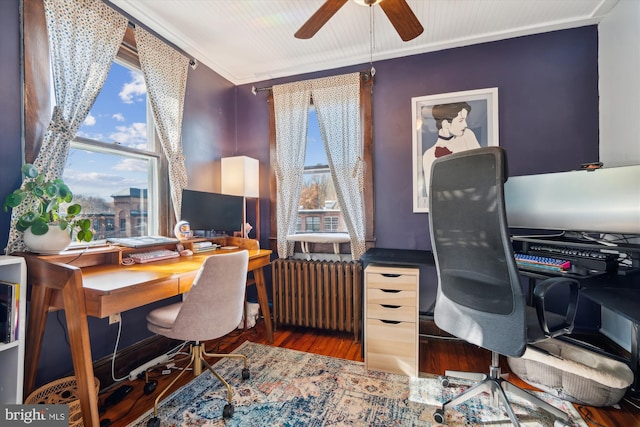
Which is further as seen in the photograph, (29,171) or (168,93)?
(168,93)

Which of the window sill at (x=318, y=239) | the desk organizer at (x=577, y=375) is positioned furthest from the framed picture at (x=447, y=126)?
the desk organizer at (x=577, y=375)

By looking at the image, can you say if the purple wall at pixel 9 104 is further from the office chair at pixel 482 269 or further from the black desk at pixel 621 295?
the black desk at pixel 621 295

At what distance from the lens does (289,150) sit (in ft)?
9.33

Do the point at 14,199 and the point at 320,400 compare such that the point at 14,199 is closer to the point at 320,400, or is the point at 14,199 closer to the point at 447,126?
the point at 320,400

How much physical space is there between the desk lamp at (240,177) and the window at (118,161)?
2.07 feet

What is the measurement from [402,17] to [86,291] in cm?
222

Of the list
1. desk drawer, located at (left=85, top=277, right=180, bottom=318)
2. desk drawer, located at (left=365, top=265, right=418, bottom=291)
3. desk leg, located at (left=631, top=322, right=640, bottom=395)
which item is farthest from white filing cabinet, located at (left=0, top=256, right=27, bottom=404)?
desk leg, located at (left=631, top=322, right=640, bottom=395)

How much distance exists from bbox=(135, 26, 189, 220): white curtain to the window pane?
1203 mm

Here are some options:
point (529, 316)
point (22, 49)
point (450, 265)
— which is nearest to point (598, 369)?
point (529, 316)

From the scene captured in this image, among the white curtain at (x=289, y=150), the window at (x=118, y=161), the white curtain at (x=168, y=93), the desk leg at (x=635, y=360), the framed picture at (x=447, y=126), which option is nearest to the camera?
the desk leg at (x=635, y=360)

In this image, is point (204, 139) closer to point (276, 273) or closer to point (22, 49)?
point (22, 49)

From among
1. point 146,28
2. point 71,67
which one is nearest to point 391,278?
point 71,67

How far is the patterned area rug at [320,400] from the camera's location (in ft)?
4.96

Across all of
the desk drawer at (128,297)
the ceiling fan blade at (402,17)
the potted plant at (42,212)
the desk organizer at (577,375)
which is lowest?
the desk organizer at (577,375)
